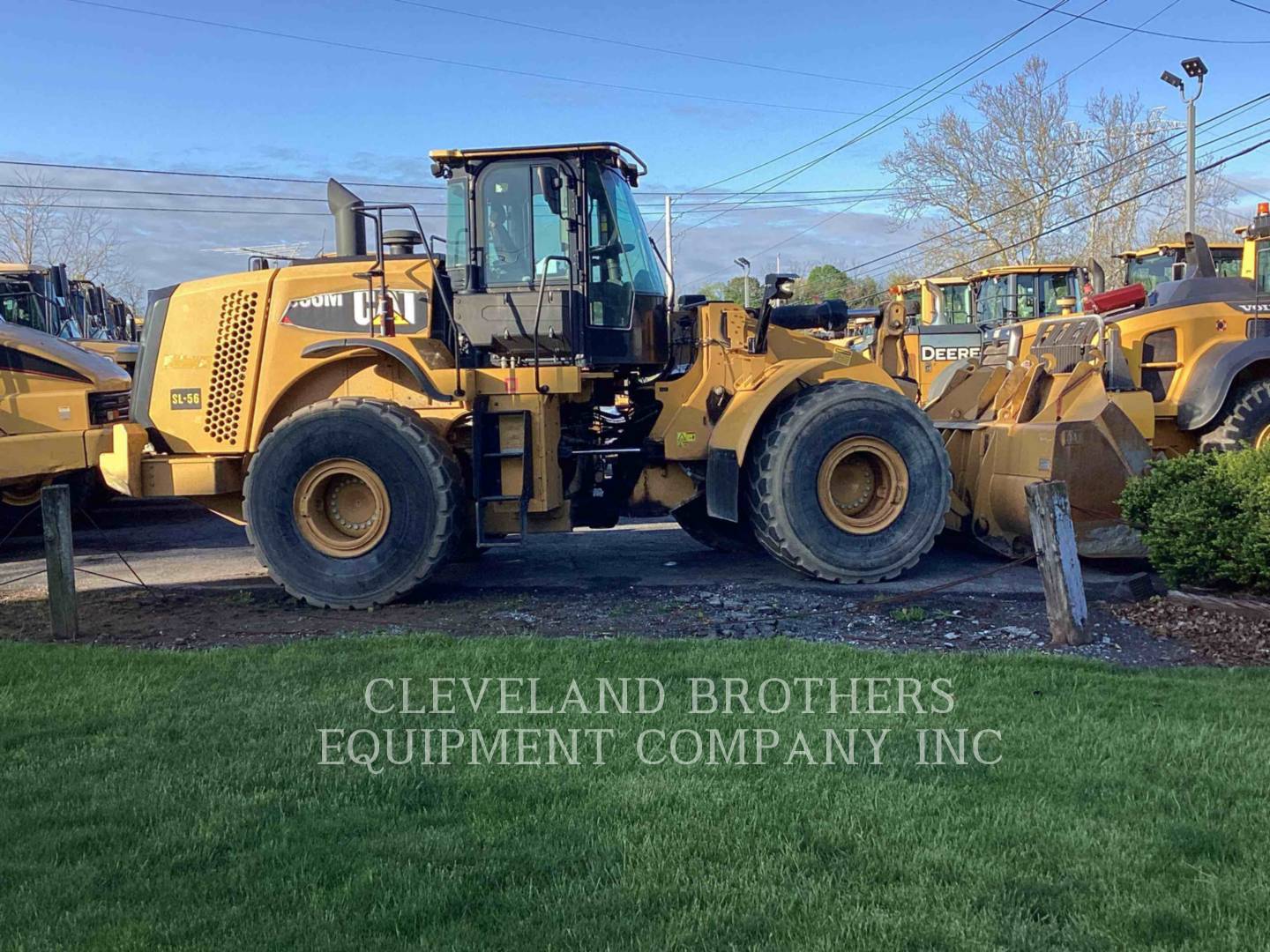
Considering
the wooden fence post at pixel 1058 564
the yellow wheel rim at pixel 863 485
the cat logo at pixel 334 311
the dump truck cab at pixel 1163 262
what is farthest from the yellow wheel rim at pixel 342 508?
the dump truck cab at pixel 1163 262

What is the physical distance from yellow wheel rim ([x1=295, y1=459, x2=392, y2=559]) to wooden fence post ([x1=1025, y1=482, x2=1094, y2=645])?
13.9 feet

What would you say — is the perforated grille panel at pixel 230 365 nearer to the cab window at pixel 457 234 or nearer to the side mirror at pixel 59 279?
the cab window at pixel 457 234

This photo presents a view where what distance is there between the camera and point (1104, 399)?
8.96 metres

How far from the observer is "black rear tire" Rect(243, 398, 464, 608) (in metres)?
7.75

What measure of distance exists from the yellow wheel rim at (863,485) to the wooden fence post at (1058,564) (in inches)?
75.2

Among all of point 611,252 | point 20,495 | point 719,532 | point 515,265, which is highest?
point 611,252

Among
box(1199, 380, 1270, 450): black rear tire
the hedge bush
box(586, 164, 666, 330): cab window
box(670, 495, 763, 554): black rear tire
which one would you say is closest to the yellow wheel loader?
box(586, 164, 666, 330): cab window

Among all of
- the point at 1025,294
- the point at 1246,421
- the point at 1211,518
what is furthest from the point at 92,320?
the point at 1211,518

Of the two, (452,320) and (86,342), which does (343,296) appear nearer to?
(452,320)

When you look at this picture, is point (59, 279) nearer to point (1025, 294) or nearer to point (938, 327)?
point (938, 327)

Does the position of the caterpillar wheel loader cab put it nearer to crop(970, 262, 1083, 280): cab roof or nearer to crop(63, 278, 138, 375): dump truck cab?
crop(63, 278, 138, 375): dump truck cab

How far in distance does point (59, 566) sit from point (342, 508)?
6.19 ft

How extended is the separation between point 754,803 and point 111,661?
3.78 m

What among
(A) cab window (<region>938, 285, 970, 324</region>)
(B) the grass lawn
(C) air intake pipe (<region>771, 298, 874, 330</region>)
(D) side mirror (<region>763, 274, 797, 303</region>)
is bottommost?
(B) the grass lawn
